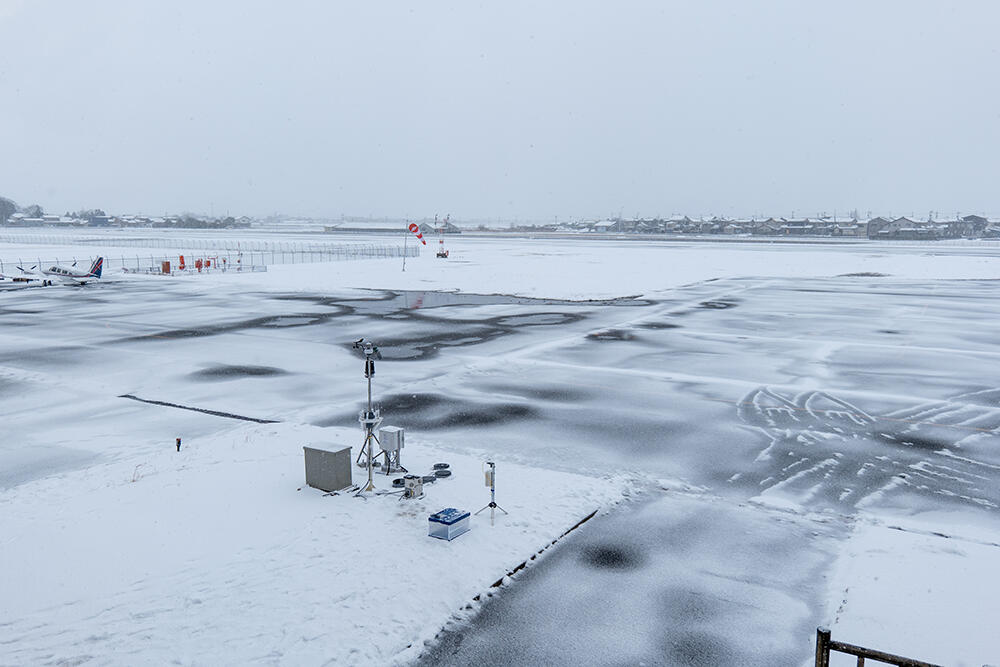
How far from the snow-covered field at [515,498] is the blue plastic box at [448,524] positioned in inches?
7.3

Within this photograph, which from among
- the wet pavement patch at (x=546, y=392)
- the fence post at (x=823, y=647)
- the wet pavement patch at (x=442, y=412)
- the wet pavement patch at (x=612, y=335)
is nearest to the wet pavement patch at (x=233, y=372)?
the wet pavement patch at (x=442, y=412)

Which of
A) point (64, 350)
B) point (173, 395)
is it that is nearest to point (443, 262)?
point (64, 350)

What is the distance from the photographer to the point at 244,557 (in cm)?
1082

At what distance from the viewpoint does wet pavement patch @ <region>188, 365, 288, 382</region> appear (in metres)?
23.1

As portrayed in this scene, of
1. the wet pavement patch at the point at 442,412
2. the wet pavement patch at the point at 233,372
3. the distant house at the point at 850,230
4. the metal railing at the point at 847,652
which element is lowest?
the wet pavement patch at the point at 233,372

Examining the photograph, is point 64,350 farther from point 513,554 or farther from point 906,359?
point 906,359

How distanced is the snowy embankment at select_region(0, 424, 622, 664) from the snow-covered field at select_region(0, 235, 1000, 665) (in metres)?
0.05

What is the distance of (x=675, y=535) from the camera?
11.9 meters

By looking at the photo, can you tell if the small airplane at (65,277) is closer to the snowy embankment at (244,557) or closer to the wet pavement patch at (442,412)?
the wet pavement patch at (442,412)

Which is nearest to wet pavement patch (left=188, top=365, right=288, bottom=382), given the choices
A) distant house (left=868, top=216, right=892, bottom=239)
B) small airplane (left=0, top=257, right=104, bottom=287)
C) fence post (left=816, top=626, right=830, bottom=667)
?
fence post (left=816, top=626, right=830, bottom=667)

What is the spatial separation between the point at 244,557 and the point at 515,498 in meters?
4.85

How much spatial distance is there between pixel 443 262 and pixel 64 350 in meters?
53.4

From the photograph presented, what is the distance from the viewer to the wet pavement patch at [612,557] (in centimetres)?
1087

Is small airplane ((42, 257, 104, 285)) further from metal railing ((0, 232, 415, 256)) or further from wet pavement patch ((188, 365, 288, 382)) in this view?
wet pavement patch ((188, 365, 288, 382))
